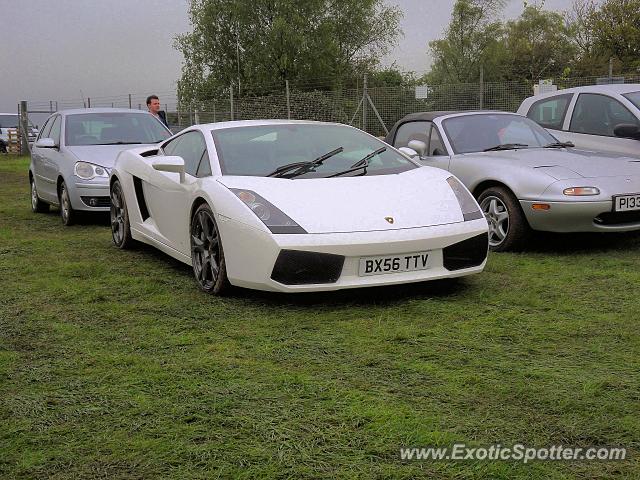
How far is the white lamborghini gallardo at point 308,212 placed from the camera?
5.02 meters

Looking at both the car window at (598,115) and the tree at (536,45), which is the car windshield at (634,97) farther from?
the tree at (536,45)

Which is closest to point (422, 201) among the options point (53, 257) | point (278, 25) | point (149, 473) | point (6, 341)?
point (6, 341)

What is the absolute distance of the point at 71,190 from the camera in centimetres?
954

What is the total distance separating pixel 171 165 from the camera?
5.96m

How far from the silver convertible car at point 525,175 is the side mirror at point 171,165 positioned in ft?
6.52

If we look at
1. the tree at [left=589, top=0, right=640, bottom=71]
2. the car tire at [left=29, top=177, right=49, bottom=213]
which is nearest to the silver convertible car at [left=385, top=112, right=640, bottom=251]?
the car tire at [left=29, top=177, right=49, bottom=213]

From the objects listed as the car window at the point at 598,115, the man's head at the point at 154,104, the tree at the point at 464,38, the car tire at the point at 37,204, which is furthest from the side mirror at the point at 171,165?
the tree at the point at 464,38

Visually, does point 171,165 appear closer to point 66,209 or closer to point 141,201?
point 141,201

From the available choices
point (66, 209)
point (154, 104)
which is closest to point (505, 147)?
point (66, 209)

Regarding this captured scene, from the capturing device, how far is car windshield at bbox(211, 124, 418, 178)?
5.77 meters

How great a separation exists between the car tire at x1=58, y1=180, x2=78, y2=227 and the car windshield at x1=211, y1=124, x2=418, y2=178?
13.1 ft

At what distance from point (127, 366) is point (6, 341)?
91 cm

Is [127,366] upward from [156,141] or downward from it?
downward

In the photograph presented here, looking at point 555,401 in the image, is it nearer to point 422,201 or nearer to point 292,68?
point 422,201
